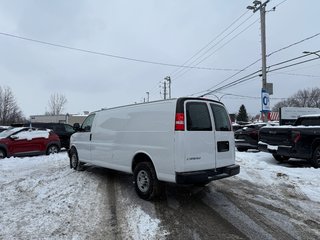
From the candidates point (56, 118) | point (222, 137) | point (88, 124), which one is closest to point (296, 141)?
point (222, 137)

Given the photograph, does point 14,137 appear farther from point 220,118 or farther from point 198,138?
point 198,138

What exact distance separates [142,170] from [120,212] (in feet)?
3.91

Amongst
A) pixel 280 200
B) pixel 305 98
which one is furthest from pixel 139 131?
pixel 305 98

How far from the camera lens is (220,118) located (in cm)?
731

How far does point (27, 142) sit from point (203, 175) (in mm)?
12623

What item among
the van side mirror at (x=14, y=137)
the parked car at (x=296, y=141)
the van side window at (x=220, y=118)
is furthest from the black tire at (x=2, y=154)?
the van side window at (x=220, y=118)

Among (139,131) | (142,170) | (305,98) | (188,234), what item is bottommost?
(188,234)

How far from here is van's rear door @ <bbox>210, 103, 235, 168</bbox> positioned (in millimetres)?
6938

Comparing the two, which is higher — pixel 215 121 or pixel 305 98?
pixel 305 98

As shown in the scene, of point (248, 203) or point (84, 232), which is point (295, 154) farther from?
point (84, 232)

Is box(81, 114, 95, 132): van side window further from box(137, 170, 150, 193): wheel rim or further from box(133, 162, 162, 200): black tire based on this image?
box(137, 170, 150, 193): wheel rim

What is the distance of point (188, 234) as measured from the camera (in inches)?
201

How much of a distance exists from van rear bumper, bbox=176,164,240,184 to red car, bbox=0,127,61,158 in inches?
479

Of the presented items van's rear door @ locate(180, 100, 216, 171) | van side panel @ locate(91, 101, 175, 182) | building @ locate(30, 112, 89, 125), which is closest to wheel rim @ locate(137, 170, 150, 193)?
van side panel @ locate(91, 101, 175, 182)
